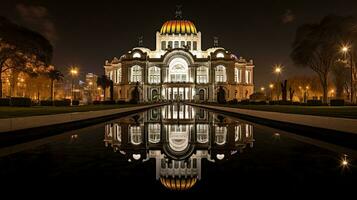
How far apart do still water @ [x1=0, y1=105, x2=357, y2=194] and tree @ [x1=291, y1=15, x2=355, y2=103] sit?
49.0m

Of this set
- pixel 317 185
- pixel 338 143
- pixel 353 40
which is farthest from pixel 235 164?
pixel 353 40

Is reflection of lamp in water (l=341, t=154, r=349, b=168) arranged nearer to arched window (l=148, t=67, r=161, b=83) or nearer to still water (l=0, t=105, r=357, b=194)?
still water (l=0, t=105, r=357, b=194)

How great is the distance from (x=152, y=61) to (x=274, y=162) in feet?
354

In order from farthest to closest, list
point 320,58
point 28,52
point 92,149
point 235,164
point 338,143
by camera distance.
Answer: point 320,58 < point 28,52 < point 338,143 < point 92,149 < point 235,164

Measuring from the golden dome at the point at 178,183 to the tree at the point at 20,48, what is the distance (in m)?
44.9

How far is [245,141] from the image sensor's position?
1531 centimetres

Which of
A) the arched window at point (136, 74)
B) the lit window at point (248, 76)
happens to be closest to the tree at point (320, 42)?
the arched window at point (136, 74)

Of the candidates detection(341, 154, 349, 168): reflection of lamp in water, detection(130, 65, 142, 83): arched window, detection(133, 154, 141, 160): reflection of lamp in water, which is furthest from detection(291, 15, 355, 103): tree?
detection(130, 65, 142, 83): arched window

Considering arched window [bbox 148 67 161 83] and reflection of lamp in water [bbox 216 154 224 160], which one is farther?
arched window [bbox 148 67 161 83]

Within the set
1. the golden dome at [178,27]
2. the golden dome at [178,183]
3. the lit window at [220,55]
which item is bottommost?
the golden dome at [178,183]

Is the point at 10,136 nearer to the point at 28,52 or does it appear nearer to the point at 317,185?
the point at 317,185

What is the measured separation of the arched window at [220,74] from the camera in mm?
117438

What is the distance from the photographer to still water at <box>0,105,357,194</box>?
24.5ft

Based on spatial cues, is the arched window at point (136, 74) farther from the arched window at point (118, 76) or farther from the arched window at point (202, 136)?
the arched window at point (202, 136)
